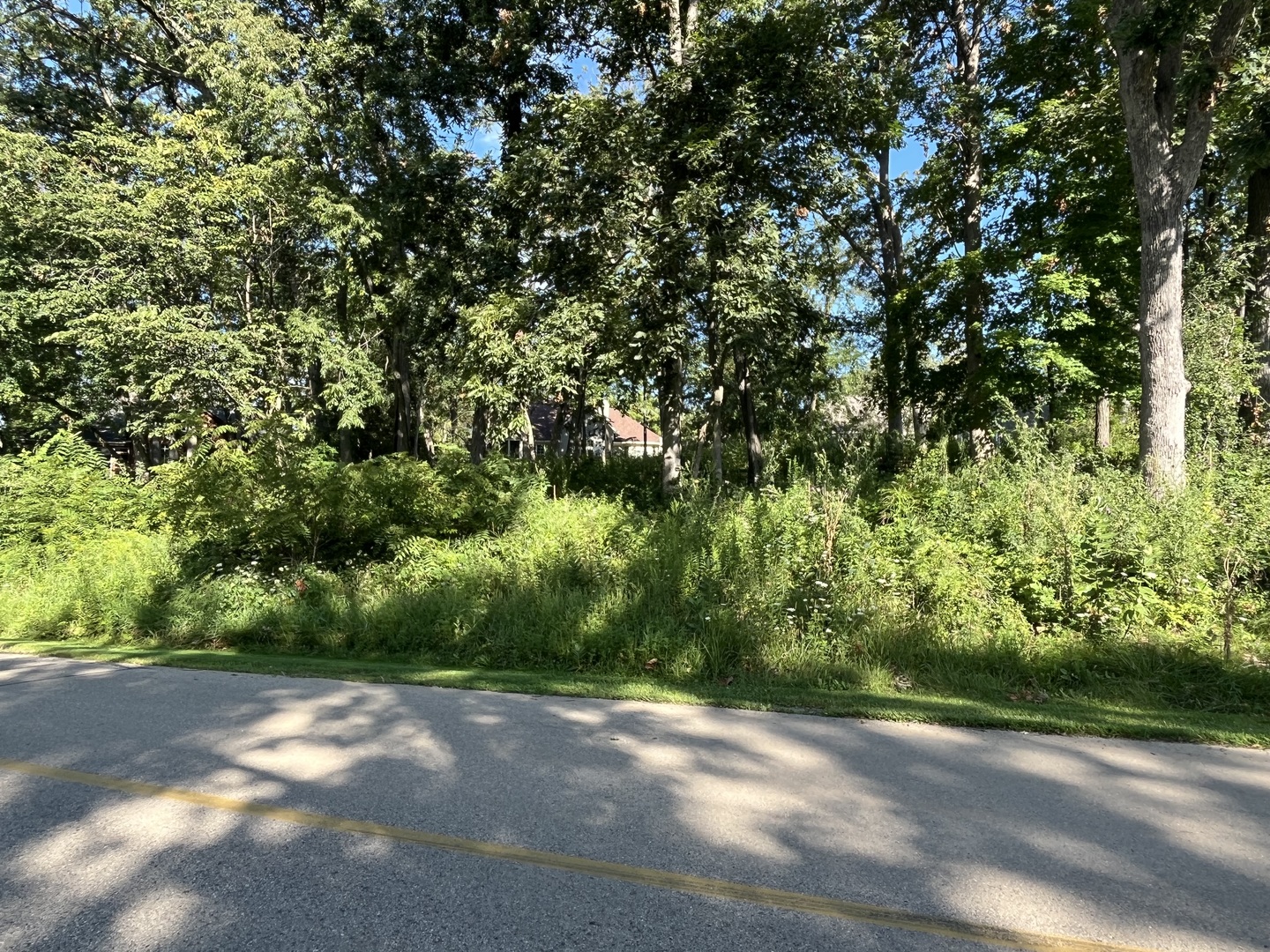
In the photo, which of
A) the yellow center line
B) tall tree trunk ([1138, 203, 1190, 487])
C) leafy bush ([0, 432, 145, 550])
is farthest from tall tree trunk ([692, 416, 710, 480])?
the yellow center line

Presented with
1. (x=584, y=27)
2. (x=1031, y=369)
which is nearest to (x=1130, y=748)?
(x=1031, y=369)

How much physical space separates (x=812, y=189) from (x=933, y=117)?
11.7 feet

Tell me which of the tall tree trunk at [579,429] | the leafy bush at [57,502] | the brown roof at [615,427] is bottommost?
the leafy bush at [57,502]

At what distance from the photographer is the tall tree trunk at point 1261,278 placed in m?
13.8

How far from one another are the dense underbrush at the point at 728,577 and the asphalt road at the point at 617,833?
2.08 m

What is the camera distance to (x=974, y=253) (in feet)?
50.0

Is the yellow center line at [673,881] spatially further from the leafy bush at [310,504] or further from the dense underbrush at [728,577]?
the leafy bush at [310,504]

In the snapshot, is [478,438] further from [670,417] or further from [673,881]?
[673,881]

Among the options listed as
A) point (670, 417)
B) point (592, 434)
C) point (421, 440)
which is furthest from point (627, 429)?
point (670, 417)

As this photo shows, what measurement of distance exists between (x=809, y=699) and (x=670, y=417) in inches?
499

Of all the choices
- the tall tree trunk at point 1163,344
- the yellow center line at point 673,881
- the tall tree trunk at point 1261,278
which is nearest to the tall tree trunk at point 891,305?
the tall tree trunk at point 1163,344

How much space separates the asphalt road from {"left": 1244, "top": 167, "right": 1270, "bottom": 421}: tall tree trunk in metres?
12.8

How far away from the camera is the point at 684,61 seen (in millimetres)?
15672

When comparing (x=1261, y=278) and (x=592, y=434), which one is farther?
(x=592, y=434)
